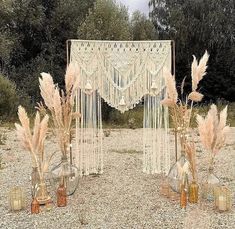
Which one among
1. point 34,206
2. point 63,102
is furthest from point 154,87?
point 34,206

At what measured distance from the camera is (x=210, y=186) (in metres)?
4.39

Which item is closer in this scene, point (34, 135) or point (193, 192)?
point (34, 135)

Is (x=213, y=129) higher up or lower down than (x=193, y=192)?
higher up

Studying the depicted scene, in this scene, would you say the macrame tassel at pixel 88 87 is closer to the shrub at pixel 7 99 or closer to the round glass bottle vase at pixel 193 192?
the round glass bottle vase at pixel 193 192

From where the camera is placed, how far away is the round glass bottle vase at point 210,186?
172 inches

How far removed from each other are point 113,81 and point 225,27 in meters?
10.5

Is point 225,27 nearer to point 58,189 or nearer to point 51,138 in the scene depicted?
point 51,138

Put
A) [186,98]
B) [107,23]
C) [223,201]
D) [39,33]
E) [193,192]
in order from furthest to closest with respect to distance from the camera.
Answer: [39,33]
[107,23]
[186,98]
[193,192]
[223,201]

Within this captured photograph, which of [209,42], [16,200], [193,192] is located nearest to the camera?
[16,200]

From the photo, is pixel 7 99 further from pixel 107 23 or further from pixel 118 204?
pixel 118 204

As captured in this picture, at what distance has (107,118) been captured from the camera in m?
10.8

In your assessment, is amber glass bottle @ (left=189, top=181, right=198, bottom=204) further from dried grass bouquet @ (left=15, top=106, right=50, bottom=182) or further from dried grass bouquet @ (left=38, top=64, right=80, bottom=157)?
dried grass bouquet @ (left=15, top=106, right=50, bottom=182)

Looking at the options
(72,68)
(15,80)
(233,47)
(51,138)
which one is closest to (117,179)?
(72,68)

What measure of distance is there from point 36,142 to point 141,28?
10.4 m
